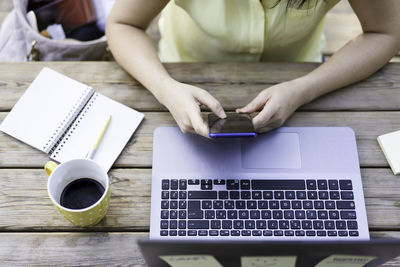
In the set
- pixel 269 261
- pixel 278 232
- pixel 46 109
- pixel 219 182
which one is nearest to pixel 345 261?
pixel 269 261

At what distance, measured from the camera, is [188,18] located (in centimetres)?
105

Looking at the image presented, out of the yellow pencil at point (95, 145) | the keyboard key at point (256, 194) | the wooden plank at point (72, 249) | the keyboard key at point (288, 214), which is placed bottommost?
the wooden plank at point (72, 249)

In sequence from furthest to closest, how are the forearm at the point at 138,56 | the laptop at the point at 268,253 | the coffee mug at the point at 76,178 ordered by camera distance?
the forearm at the point at 138,56 → the coffee mug at the point at 76,178 → the laptop at the point at 268,253

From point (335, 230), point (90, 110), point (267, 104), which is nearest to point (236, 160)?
point (267, 104)

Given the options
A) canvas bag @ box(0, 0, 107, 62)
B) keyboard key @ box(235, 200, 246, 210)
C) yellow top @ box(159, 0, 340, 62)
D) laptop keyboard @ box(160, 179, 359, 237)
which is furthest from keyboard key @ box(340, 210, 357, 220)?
canvas bag @ box(0, 0, 107, 62)

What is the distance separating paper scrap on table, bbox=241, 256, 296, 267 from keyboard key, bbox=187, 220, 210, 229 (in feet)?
0.68

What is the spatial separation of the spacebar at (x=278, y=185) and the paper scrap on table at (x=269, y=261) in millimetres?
254

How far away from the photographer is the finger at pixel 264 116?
2.77ft

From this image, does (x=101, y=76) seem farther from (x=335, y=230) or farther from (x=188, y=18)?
(x=335, y=230)

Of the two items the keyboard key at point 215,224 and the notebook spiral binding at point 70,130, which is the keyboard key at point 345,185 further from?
the notebook spiral binding at point 70,130

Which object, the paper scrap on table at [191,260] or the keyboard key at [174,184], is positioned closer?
the paper scrap on table at [191,260]

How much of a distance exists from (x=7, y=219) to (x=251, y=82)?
0.65m

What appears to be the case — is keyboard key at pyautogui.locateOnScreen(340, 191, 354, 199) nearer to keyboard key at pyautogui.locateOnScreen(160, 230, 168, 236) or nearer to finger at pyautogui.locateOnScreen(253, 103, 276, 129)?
finger at pyautogui.locateOnScreen(253, 103, 276, 129)

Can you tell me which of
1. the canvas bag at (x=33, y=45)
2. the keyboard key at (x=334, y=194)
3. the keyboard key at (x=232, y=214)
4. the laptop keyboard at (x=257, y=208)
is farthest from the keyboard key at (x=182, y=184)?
the canvas bag at (x=33, y=45)
